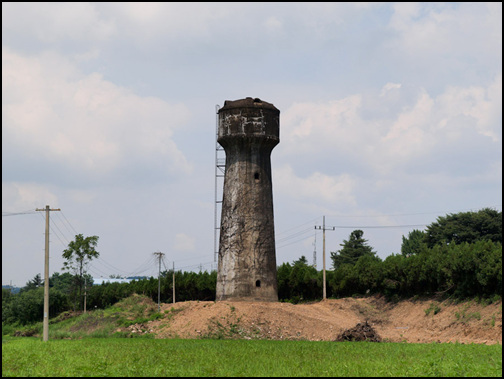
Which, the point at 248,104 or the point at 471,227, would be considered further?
the point at 471,227

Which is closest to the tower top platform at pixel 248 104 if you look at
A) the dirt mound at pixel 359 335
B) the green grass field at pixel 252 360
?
the dirt mound at pixel 359 335

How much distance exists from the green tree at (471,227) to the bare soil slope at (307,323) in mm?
23418

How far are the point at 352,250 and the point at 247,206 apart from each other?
3734cm

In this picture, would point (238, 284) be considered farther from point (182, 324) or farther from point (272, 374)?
point (272, 374)

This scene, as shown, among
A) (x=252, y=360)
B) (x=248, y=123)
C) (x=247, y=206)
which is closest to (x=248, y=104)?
(x=248, y=123)

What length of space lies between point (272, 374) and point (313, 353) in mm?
5865

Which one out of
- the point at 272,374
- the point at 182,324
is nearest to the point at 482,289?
the point at 182,324

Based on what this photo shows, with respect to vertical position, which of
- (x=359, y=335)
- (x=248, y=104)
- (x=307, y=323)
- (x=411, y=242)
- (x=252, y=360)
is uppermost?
(x=248, y=104)

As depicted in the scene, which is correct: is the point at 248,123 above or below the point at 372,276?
above

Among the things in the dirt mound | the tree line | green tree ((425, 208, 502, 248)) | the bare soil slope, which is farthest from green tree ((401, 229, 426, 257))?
the dirt mound

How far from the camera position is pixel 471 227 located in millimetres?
63438

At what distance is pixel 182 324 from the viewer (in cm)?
3581

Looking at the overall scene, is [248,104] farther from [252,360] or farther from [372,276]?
[252,360]

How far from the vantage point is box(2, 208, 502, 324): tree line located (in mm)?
38812
